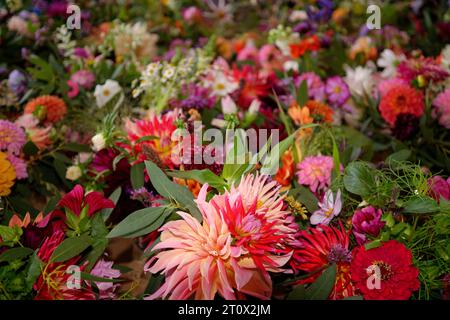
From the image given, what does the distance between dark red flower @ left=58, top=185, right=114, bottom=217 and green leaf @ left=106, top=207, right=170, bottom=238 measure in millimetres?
71

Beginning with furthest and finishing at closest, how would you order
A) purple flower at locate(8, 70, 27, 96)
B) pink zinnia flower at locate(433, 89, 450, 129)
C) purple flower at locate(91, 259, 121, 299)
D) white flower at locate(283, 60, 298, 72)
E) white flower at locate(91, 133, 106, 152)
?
white flower at locate(283, 60, 298, 72) < purple flower at locate(8, 70, 27, 96) < pink zinnia flower at locate(433, 89, 450, 129) < white flower at locate(91, 133, 106, 152) < purple flower at locate(91, 259, 121, 299)

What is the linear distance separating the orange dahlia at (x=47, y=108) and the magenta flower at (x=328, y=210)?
507mm

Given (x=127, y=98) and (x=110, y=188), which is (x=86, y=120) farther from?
(x=110, y=188)

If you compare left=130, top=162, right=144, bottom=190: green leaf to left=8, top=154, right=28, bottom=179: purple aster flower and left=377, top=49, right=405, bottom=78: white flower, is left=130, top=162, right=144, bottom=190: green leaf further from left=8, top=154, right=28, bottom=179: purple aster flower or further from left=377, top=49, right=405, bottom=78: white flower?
left=377, top=49, right=405, bottom=78: white flower

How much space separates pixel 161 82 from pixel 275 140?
0.27 meters

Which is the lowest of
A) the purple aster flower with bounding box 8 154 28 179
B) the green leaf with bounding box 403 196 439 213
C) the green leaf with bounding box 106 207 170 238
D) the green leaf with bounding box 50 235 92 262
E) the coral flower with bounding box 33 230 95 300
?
the coral flower with bounding box 33 230 95 300

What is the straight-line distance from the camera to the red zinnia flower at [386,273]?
0.50 meters

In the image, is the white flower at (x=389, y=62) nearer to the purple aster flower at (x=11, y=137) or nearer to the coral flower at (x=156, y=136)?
the coral flower at (x=156, y=136)

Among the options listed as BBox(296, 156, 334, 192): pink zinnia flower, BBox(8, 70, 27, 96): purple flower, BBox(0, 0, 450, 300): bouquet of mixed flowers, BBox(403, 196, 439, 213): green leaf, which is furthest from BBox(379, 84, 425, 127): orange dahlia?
BBox(8, 70, 27, 96): purple flower

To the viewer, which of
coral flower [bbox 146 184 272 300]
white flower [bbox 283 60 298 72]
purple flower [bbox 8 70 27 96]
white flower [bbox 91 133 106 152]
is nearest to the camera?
coral flower [bbox 146 184 272 300]

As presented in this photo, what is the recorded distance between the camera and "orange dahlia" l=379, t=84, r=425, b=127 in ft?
2.79

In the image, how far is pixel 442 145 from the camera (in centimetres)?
84
